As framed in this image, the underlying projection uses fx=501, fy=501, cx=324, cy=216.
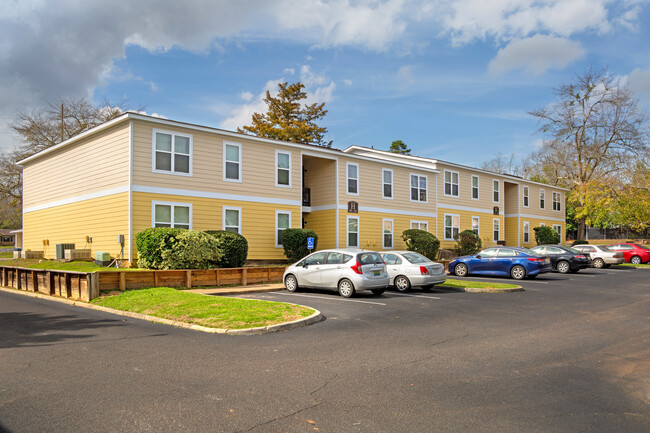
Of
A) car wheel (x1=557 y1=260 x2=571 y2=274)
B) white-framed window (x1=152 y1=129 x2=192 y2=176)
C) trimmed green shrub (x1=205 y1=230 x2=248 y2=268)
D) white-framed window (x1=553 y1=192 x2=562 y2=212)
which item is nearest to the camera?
trimmed green shrub (x1=205 y1=230 x2=248 y2=268)

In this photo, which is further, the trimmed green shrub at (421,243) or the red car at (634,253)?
the red car at (634,253)

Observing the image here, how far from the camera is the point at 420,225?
1324 inches

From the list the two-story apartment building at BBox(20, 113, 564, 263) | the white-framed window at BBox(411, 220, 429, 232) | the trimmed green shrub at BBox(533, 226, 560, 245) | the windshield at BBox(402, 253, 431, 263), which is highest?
the two-story apartment building at BBox(20, 113, 564, 263)

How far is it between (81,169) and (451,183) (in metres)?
24.4

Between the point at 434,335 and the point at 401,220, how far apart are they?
23.2 metres

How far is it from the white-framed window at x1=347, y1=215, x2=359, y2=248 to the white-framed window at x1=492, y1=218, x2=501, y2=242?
15694mm

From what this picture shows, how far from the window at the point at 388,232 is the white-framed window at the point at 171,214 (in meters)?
13.2

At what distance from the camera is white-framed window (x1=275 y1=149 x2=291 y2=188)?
25734 millimetres

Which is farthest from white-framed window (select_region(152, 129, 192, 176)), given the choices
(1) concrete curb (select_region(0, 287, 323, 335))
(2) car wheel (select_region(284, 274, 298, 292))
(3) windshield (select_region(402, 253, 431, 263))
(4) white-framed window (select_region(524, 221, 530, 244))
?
(4) white-framed window (select_region(524, 221, 530, 244))

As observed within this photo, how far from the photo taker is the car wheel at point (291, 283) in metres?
16.9

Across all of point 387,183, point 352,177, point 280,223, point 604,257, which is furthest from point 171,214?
point 604,257

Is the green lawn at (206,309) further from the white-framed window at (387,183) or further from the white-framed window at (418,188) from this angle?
the white-framed window at (418,188)

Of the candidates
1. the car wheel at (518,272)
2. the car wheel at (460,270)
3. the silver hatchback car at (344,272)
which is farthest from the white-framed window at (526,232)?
the silver hatchback car at (344,272)

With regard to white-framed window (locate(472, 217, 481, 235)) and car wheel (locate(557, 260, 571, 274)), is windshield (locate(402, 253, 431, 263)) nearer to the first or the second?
car wheel (locate(557, 260, 571, 274))
